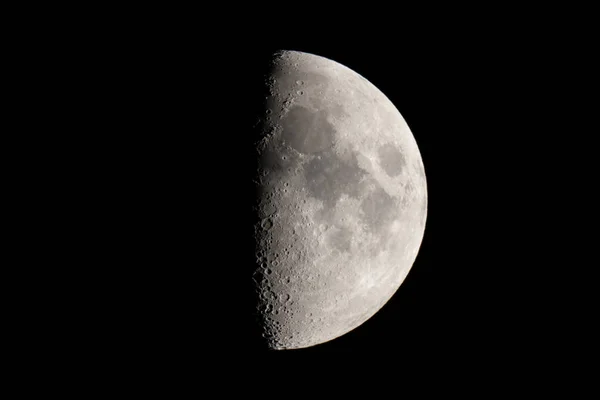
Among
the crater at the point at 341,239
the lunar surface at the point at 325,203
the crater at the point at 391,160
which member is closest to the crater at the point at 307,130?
the lunar surface at the point at 325,203

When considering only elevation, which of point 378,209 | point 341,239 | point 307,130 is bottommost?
point 341,239

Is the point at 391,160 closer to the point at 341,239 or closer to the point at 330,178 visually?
the point at 330,178

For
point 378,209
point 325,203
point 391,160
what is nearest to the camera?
point 325,203

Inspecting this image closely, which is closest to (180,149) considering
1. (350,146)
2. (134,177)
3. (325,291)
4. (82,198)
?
(134,177)

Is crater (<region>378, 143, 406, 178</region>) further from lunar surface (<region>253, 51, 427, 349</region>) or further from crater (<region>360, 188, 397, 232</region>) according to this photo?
crater (<region>360, 188, 397, 232</region>)

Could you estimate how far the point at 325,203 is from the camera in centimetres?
419

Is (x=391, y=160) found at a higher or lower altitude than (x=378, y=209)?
higher

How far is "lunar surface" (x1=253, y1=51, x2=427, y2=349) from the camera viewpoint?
4184mm

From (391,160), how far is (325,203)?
0.78m

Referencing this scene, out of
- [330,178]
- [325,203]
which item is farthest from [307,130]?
[325,203]

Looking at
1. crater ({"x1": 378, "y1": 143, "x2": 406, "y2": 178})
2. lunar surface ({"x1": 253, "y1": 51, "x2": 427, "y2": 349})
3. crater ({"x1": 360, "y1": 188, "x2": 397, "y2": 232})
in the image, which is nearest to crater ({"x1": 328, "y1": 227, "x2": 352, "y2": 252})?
lunar surface ({"x1": 253, "y1": 51, "x2": 427, "y2": 349})

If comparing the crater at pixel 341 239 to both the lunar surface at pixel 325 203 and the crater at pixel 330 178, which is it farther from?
the crater at pixel 330 178

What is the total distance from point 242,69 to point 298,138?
0.87 m

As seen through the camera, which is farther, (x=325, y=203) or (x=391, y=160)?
(x=391, y=160)
